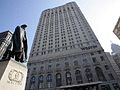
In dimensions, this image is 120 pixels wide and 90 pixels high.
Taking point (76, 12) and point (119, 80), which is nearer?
point (119, 80)

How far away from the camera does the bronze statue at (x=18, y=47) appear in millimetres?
4914

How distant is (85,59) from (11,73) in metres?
34.5

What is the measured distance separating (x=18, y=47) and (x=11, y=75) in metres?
1.46

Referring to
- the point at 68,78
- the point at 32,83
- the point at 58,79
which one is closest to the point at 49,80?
the point at 58,79

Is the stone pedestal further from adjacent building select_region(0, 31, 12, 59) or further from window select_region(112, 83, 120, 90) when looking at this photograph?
adjacent building select_region(0, 31, 12, 59)

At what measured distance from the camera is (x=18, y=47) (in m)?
5.12

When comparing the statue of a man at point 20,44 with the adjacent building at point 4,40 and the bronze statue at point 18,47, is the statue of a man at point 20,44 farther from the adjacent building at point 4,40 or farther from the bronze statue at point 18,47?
the adjacent building at point 4,40

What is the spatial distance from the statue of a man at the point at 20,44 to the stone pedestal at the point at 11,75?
1.88 ft

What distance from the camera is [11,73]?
413cm

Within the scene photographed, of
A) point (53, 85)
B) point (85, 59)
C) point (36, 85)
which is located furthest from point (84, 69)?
point (36, 85)

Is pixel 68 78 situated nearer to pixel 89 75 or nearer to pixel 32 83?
pixel 89 75

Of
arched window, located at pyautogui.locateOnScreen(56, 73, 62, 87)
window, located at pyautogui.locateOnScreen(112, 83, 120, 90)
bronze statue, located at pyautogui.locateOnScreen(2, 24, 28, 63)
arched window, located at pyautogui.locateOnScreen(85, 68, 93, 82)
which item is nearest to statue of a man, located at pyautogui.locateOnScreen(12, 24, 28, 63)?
bronze statue, located at pyautogui.locateOnScreen(2, 24, 28, 63)

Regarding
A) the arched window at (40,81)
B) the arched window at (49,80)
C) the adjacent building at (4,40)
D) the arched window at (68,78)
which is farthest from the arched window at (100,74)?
the adjacent building at (4,40)

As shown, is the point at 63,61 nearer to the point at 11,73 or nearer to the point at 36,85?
the point at 36,85
